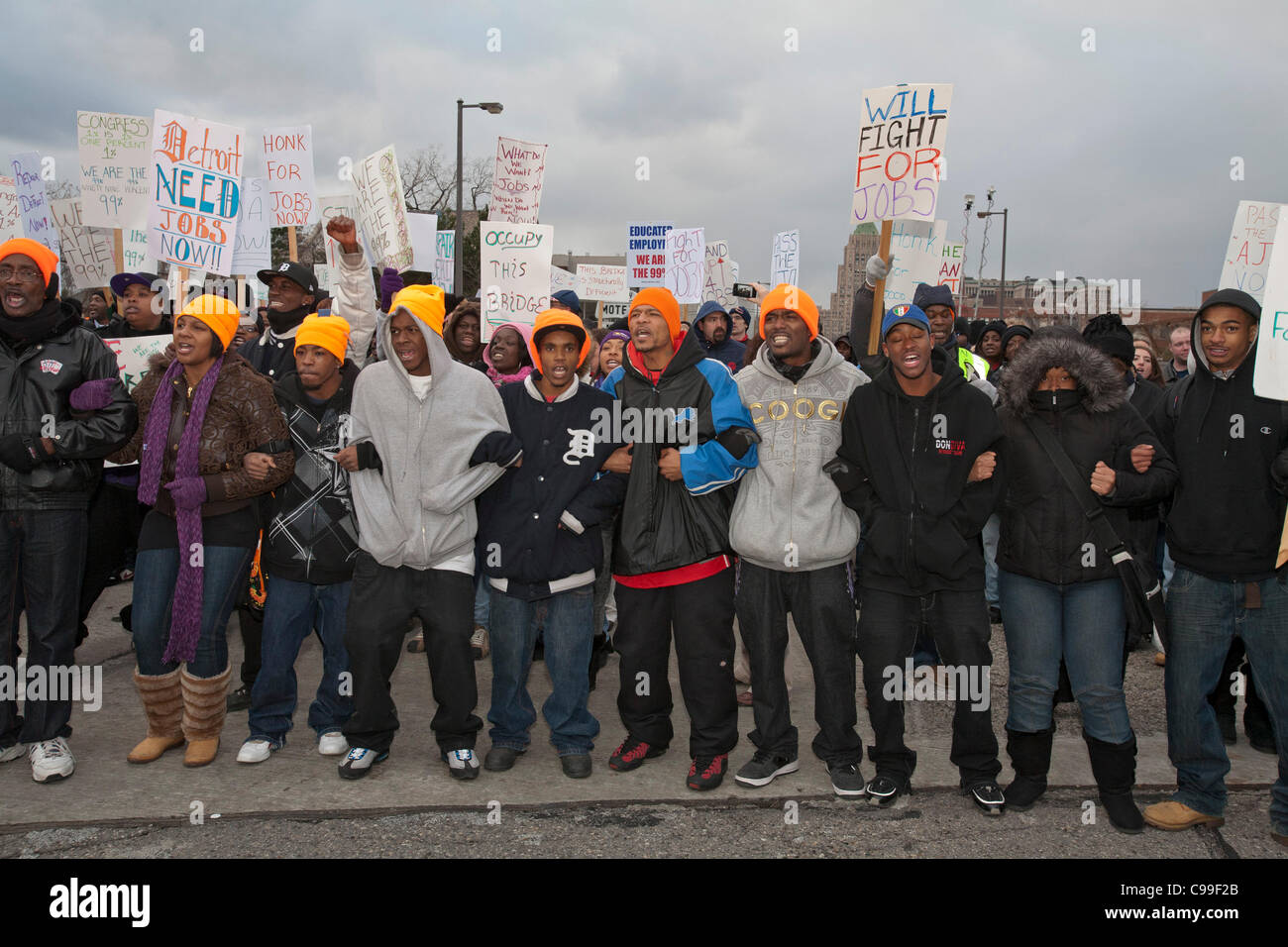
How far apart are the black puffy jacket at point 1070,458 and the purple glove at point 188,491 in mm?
3663

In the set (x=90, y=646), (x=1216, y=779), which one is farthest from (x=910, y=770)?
(x=90, y=646)

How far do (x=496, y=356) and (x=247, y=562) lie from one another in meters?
2.21

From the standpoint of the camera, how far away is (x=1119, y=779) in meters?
4.05

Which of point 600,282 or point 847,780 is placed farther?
point 600,282

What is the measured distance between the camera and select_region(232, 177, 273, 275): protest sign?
10570 mm

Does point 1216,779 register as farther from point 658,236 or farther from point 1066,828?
point 658,236

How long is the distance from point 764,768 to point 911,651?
88 centimetres

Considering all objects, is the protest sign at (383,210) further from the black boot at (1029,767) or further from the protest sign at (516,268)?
the black boot at (1029,767)

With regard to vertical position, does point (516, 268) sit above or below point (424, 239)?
below

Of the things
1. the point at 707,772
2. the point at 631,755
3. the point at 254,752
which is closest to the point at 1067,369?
the point at 707,772

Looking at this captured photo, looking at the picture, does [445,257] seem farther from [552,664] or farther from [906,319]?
[906,319]

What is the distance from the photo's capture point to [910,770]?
440 cm

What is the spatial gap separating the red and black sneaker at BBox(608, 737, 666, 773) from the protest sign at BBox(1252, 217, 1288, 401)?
3090mm

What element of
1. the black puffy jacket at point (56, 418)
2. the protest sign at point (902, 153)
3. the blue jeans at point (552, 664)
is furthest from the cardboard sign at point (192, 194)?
the protest sign at point (902, 153)
